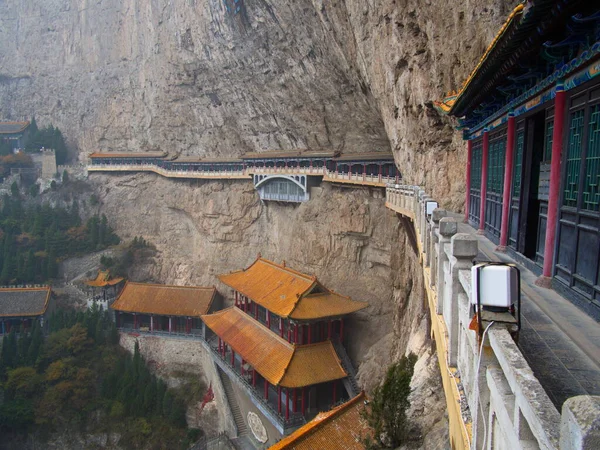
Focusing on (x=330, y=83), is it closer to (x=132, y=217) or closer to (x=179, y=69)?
(x=179, y=69)

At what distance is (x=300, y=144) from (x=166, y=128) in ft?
A: 46.3

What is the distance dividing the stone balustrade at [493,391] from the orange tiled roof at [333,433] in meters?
7.45

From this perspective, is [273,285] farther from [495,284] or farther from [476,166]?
[495,284]

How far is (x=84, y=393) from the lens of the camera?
24016 millimetres

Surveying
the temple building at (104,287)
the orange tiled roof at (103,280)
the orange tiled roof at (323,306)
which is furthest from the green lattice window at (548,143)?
the orange tiled roof at (103,280)

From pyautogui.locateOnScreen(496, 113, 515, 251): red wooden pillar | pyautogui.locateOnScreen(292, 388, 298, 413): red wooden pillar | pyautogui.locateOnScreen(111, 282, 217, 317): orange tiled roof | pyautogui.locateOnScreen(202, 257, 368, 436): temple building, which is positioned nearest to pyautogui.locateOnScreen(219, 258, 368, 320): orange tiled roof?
pyautogui.locateOnScreen(202, 257, 368, 436): temple building

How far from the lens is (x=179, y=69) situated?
33000 mm

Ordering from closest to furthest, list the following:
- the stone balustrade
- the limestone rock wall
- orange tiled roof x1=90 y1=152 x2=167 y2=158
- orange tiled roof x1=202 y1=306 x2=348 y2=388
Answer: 1. the stone balustrade
2. orange tiled roof x1=202 y1=306 x2=348 y2=388
3. the limestone rock wall
4. orange tiled roof x1=90 y1=152 x2=167 y2=158

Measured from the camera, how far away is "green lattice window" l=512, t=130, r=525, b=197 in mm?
7312

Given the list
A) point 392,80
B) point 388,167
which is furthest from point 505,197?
point 388,167

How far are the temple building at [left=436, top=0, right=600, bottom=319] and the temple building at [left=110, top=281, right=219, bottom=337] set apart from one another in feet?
69.8

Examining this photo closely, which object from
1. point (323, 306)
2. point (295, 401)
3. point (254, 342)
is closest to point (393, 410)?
point (295, 401)

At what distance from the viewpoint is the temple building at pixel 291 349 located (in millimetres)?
17281

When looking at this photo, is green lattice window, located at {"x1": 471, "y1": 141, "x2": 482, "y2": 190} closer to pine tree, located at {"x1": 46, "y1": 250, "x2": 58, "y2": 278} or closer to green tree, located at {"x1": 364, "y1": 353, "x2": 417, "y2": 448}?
green tree, located at {"x1": 364, "y1": 353, "x2": 417, "y2": 448}
